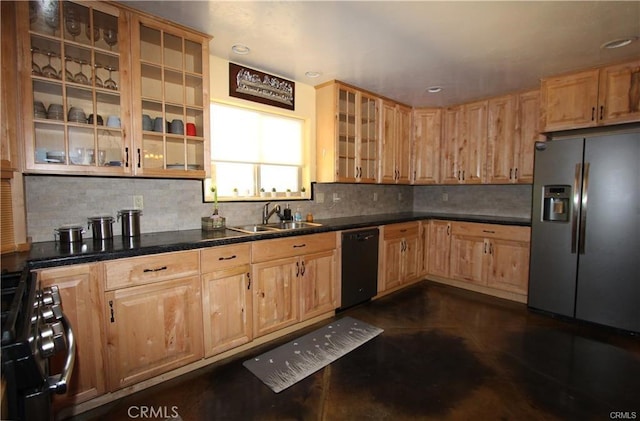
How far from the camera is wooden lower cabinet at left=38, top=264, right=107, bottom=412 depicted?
164 cm

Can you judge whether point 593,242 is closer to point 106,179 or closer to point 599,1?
point 599,1

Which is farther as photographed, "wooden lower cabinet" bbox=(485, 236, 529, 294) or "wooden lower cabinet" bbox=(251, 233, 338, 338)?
"wooden lower cabinet" bbox=(485, 236, 529, 294)

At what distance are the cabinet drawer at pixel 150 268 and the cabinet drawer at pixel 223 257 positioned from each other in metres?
0.05

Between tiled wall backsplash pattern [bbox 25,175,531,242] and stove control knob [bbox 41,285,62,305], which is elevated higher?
tiled wall backsplash pattern [bbox 25,175,531,242]

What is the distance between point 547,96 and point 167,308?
4043 millimetres

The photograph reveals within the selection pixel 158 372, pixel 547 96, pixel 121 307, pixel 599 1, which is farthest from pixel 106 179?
pixel 547 96

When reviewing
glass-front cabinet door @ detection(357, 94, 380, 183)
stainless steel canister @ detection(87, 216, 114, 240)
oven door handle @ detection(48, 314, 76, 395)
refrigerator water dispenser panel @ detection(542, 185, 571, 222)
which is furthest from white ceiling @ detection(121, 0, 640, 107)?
oven door handle @ detection(48, 314, 76, 395)

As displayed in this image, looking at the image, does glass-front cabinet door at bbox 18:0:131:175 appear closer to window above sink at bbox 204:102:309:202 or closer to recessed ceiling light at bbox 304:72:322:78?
window above sink at bbox 204:102:309:202

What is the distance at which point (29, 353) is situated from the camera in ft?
2.43

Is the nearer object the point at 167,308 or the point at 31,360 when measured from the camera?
the point at 31,360

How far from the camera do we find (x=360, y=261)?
3.24 metres

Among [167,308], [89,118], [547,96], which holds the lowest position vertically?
[167,308]

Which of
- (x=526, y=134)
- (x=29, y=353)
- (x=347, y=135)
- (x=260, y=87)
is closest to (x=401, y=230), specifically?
(x=347, y=135)

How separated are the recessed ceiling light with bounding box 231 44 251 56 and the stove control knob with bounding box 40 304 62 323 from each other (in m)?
2.20
